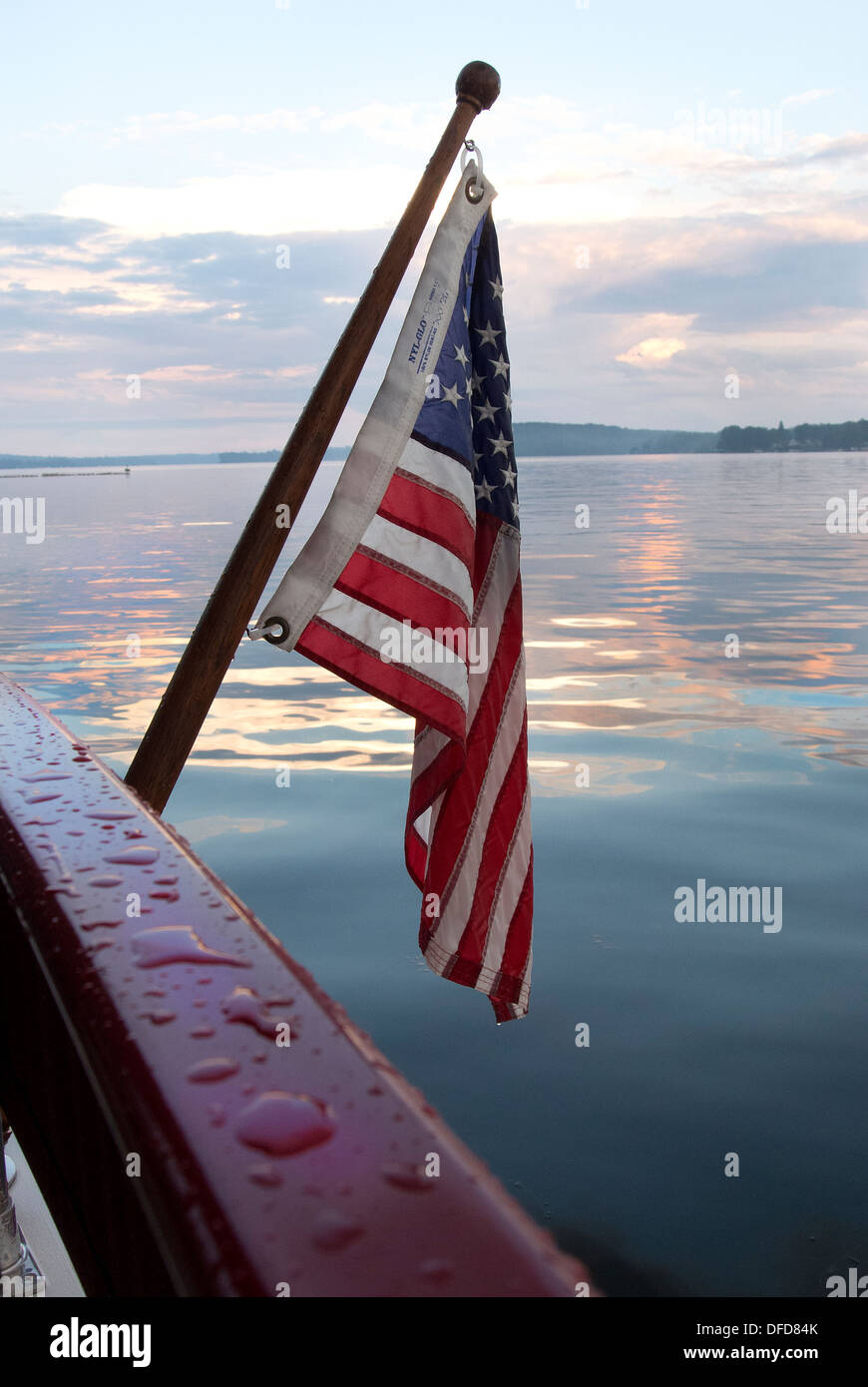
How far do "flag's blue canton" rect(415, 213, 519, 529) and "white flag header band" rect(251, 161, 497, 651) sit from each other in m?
0.05

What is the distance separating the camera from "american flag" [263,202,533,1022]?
97.3 inches

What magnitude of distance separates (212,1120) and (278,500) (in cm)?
181

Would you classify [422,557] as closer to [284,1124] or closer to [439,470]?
[439,470]

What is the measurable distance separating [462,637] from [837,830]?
198 inches

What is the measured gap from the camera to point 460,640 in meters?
2.52

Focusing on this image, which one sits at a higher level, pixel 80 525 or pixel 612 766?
pixel 80 525

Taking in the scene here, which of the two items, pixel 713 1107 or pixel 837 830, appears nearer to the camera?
pixel 713 1107

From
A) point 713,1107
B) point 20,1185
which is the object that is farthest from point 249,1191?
point 713,1107

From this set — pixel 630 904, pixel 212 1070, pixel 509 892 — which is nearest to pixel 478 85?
pixel 509 892

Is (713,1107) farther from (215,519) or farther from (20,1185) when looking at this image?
(215,519)

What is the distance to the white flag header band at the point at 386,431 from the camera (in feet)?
7.85
